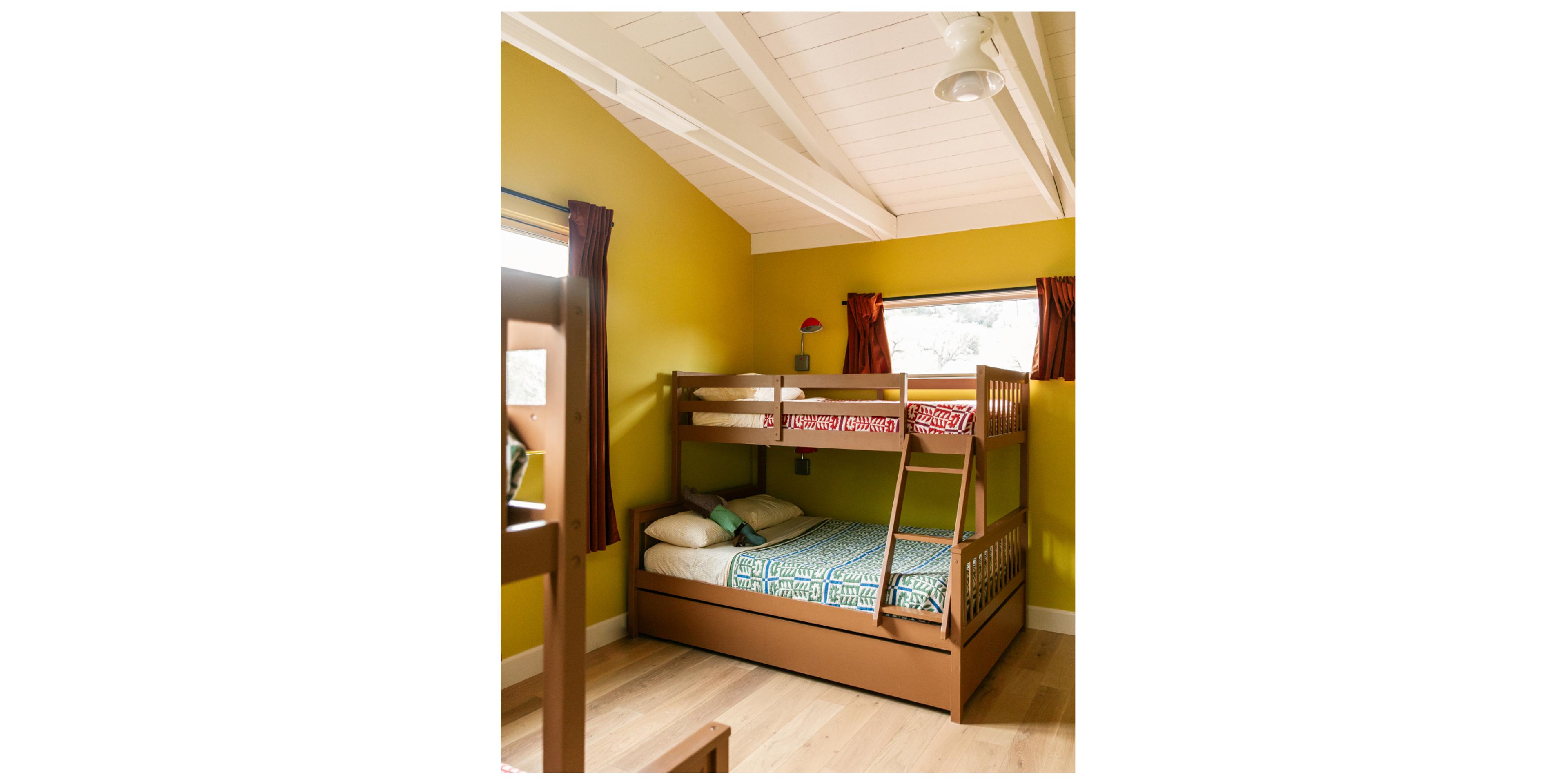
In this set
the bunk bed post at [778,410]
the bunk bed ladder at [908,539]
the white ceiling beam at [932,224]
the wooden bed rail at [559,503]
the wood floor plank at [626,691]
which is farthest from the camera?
the white ceiling beam at [932,224]

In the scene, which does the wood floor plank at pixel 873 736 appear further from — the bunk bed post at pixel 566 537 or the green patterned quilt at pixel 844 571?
the bunk bed post at pixel 566 537

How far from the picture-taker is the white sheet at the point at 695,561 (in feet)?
10.2

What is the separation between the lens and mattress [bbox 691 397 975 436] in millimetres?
2930

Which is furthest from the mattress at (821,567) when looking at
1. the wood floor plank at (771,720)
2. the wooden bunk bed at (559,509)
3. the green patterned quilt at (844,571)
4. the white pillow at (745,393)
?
the wooden bunk bed at (559,509)

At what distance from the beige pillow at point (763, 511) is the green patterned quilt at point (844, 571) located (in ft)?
0.68

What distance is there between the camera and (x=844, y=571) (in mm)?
2893

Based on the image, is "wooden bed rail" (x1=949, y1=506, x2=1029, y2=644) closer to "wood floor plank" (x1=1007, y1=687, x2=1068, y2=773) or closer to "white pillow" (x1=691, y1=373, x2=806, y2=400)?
"wood floor plank" (x1=1007, y1=687, x2=1068, y2=773)

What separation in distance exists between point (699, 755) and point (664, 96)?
1860 millimetres

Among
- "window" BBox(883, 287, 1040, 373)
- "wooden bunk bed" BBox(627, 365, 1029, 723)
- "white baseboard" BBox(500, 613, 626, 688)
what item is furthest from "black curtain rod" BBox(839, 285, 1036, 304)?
"white baseboard" BBox(500, 613, 626, 688)

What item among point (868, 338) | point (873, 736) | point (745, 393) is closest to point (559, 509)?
point (873, 736)

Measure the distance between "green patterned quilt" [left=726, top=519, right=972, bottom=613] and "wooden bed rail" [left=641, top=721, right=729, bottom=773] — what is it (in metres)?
1.69
